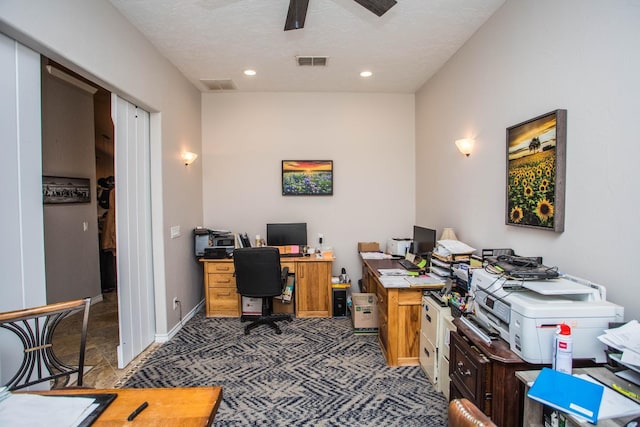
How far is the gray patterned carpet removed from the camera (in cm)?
211

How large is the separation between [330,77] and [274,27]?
1.24 m

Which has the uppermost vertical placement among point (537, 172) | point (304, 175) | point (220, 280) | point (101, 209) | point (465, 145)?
point (465, 145)

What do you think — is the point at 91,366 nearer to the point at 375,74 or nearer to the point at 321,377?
the point at 321,377

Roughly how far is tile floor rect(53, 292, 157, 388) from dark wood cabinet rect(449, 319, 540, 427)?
2676 mm

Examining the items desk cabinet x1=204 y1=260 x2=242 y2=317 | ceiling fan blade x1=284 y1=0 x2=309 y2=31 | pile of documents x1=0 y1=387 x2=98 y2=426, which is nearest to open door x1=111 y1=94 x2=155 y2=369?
desk cabinet x1=204 y1=260 x2=242 y2=317

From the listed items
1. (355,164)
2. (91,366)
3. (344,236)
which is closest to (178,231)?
(91,366)

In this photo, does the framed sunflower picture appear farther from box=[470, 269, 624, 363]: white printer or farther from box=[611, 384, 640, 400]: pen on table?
box=[611, 384, 640, 400]: pen on table

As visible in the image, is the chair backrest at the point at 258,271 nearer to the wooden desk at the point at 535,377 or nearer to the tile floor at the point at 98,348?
the tile floor at the point at 98,348

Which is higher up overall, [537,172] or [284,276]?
[537,172]

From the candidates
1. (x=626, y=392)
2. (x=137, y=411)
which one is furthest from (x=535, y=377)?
(x=137, y=411)

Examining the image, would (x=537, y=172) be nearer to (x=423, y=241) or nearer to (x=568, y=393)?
(x=568, y=393)

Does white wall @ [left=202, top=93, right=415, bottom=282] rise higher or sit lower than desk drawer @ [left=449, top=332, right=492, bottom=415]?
higher

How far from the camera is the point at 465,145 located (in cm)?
290

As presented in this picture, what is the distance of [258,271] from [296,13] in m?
2.44
